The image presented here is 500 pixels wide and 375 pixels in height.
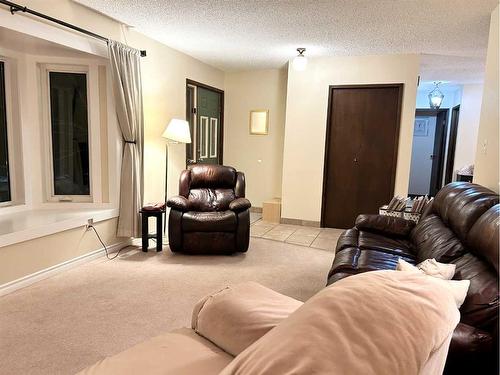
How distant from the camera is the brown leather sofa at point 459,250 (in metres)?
1.25

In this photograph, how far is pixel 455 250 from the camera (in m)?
2.08

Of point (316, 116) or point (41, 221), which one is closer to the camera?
point (41, 221)

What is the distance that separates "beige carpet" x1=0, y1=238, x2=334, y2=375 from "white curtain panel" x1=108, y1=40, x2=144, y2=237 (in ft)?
1.24

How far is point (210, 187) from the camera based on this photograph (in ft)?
14.0

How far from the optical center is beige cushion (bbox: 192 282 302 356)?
3.85 feet

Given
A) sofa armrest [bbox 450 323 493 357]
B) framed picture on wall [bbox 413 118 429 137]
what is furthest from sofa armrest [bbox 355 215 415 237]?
framed picture on wall [bbox 413 118 429 137]

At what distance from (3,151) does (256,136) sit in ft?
12.0

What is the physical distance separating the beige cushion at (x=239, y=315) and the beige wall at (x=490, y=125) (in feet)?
7.49

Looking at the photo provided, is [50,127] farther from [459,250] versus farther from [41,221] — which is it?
[459,250]

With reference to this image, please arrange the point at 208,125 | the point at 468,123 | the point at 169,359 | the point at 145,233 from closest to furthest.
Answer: the point at 169,359 < the point at 145,233 < the point at 208,125 < the point at 468,123

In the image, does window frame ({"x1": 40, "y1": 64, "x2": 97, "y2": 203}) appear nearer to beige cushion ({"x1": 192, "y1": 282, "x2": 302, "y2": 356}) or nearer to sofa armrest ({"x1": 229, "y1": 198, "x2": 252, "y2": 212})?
sofa armrest ({"x1": 229, "y1": 198, "x2": 252, "y2": 212})

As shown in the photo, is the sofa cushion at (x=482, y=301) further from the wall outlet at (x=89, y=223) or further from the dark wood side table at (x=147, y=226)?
the wall outlet at (x=89, y=223)

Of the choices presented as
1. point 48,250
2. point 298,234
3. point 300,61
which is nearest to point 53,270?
point 48,250

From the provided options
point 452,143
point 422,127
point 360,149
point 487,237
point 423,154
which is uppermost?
point 422,127
